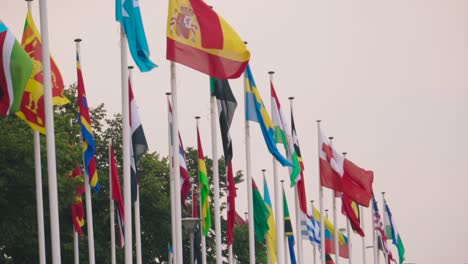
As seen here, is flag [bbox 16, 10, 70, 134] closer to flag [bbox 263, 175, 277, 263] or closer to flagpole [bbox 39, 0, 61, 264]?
flagpole [bbox 39, 0, 61, 264]

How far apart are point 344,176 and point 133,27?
23.5 meters

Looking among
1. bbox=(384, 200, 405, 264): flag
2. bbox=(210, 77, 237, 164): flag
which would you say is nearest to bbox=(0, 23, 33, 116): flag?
bbox=(210, 77, 237, 164): flag

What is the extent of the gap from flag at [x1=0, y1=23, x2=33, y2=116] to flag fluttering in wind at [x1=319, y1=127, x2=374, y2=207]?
24235 mm

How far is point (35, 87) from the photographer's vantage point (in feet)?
141

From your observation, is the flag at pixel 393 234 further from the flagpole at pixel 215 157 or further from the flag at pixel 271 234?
the flagpole at pixel 215 157

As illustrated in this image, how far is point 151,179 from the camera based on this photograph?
277 feet

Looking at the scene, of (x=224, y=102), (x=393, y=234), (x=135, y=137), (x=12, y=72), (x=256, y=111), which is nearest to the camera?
(x=12, y=72)

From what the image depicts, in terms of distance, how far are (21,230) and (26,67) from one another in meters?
27.5

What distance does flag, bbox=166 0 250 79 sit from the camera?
1633 inches

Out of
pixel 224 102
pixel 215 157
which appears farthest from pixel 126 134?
pixel 215 157

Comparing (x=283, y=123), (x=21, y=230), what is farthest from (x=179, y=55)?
(x=21, y=230)

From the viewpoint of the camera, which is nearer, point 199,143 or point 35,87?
point 35,87

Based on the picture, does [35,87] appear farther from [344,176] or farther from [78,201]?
[344,176]

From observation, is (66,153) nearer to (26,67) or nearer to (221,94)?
(221,94)
